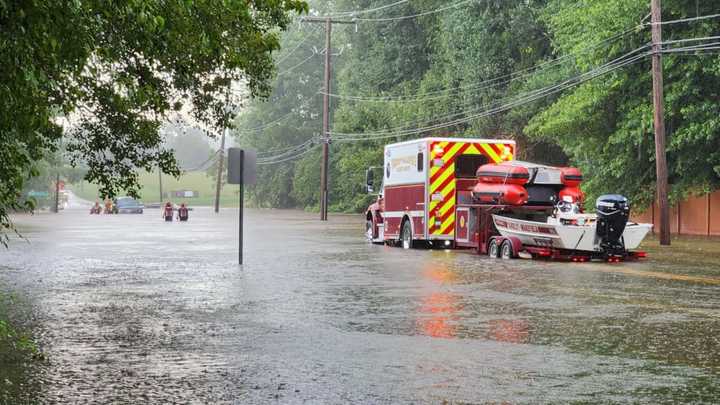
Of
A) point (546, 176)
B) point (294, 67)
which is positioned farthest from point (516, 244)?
point (294, 67)

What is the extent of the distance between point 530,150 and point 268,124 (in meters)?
60.8

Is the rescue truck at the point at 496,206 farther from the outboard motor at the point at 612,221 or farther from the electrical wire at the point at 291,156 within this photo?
the electrical wire at the point at 291,156

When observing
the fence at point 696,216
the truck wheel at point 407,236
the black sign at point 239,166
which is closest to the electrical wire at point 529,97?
the fence at point 696,216

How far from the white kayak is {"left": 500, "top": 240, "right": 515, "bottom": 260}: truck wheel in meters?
0.25

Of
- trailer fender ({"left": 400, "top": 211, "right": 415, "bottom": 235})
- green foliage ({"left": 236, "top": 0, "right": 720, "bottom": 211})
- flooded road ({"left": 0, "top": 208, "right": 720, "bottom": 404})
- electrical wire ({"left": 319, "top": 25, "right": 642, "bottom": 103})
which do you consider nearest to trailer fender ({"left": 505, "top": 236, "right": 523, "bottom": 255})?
Result: flooded road ({"left": 0, "top": 208, "right": 720, "bottom": 404})

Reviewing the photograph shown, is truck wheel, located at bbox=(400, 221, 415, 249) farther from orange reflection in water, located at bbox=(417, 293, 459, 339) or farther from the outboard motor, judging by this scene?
orange reflection in water, located at bbox=(417, 293, 459, 339)

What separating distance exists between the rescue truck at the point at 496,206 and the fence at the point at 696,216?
1391cm

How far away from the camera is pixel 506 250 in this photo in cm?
2416

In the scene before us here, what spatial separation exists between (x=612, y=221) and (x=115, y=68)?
1236 centimetres

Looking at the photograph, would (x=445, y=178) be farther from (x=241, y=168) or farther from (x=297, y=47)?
(x=297, y=47)

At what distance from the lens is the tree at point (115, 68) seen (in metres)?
6.77

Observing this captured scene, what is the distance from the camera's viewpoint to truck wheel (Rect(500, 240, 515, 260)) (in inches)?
939

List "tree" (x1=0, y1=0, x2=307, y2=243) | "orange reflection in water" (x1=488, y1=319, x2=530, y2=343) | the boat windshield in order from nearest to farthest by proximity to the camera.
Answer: "tree" (x1=0, y1=0, x2=307, y2=243) → "orange reflection in water" (x1=488, y1=319, x2=530, y2=343) → the boat windshield

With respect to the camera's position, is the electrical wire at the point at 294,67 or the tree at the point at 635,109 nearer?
the tree at the point at 635,109
